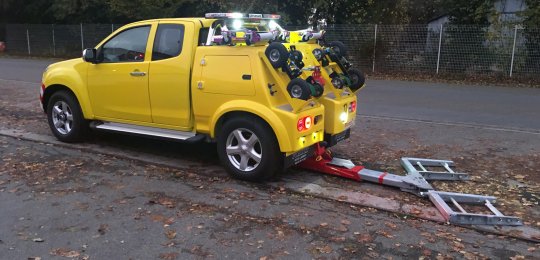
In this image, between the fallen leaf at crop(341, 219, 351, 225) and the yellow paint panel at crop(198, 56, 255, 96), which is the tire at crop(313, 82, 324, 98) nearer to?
the yellow paint panel at crop(198, 56, 255, 96)

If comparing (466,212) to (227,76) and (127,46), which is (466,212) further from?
(127,46)

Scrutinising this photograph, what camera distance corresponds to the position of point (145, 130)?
6668mm

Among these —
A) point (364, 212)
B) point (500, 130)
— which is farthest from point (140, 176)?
point (500, 130)

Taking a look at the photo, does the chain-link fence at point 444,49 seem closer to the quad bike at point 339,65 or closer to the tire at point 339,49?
the quad bike at point 339,65

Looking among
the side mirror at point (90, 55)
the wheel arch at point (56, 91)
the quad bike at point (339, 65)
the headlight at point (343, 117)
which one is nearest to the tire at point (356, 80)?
the quad bike at point (339, 65)

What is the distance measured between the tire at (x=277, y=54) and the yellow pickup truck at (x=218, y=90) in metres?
0.01

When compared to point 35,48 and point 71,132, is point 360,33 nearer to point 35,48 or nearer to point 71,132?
point 71,132

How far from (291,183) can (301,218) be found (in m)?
1.06

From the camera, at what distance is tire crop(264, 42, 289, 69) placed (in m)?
5.26

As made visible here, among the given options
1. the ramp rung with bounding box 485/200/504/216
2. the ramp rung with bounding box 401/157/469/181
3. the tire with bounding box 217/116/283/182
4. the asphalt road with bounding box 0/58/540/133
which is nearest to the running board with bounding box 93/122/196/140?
the tire with bounding box 217/116/283/182

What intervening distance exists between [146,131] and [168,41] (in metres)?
1.21

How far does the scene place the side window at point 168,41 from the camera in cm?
623

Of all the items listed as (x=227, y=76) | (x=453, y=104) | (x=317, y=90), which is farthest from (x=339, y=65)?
(x=453, y=104)

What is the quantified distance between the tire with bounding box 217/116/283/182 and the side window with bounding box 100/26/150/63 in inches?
68.4
